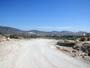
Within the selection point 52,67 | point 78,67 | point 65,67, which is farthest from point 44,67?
point 78,67

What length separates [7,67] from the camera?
635 inches

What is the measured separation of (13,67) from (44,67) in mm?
2523

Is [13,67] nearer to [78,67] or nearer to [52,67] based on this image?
[52,67]

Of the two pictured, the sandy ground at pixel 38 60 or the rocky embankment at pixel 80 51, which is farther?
the rocky embankment at pixel 80 51

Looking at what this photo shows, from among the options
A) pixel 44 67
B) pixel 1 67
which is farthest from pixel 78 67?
pixel 1 67

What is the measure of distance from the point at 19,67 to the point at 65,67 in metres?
3.70

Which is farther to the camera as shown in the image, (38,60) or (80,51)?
(80,51)

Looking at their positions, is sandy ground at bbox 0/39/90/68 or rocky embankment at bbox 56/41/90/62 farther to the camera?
rocky embankment at bbox 56/41/90/62

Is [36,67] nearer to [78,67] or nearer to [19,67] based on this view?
[19,67]

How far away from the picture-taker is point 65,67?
50.8 ft

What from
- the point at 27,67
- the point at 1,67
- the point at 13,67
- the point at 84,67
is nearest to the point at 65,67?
the point at 84,67

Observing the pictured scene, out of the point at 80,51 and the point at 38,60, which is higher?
the point at 38,60

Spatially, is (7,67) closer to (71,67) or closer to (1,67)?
(1,67)

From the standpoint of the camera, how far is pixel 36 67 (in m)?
15.9
